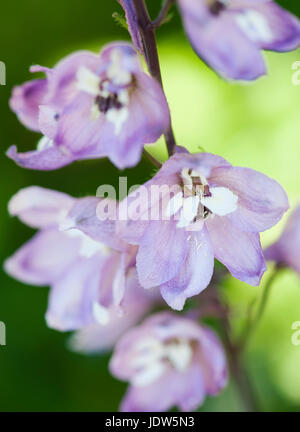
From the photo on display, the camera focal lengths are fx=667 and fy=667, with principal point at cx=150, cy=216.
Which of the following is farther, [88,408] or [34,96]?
[88,408]

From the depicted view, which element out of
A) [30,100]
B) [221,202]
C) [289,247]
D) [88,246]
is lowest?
[289,247]

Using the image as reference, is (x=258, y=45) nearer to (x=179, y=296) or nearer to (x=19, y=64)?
(x=179, y=296)

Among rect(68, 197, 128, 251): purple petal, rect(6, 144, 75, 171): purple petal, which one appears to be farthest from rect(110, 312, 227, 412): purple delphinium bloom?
rect(6, 144, 75, 171): purple petal

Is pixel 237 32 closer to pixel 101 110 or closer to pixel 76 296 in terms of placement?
pixel 101 110

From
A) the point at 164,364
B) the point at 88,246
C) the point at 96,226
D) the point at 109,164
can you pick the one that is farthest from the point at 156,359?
the point at 109,164

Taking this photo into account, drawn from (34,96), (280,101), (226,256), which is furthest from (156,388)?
(280,101)

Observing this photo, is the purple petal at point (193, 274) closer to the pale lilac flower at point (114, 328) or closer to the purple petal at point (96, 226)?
the purple petal at point (96, 226)

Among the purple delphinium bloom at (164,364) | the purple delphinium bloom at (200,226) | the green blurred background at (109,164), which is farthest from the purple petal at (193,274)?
the green blurred background at (109,164)
